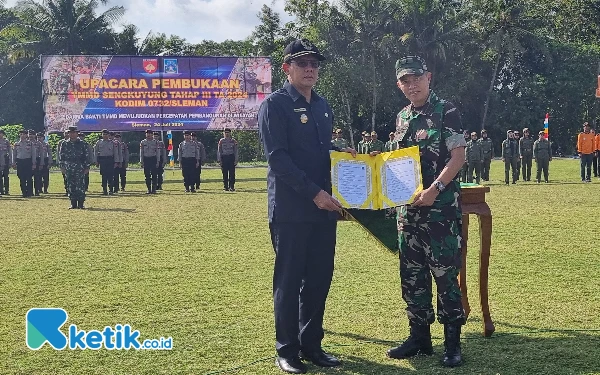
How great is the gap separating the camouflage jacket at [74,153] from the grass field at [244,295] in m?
3.03

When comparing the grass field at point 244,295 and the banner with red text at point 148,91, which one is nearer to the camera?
the grass field at point 244,295

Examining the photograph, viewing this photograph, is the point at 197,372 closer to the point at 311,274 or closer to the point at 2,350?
the point at 311,274

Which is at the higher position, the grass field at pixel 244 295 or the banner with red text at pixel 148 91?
the banner with red text at pixel 148 91

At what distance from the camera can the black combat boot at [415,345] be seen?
4594 mm

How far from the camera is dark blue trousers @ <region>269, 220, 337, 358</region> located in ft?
14.6

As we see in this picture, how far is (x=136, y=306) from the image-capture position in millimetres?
6141

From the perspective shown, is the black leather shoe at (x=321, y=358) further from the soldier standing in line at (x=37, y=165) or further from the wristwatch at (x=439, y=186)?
the soldier standing in line at (x=37, y=165)

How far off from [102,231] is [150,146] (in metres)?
9.70

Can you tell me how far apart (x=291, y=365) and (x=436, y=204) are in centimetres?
131

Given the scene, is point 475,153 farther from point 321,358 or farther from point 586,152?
point 321,358

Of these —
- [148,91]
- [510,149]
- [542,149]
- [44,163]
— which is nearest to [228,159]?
[44,163]

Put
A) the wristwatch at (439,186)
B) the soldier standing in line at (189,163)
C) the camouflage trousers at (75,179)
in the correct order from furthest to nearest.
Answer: the soldier standing in line at (189,163)
the camouflage trousers at (75,179)
the wristwatch at (439,186)

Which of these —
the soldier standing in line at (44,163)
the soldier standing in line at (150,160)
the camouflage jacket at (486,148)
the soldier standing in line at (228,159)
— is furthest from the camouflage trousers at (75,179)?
the camouflage jacket at (486,148)

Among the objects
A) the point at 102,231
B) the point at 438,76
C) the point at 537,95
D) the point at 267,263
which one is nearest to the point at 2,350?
the point at 267,263
